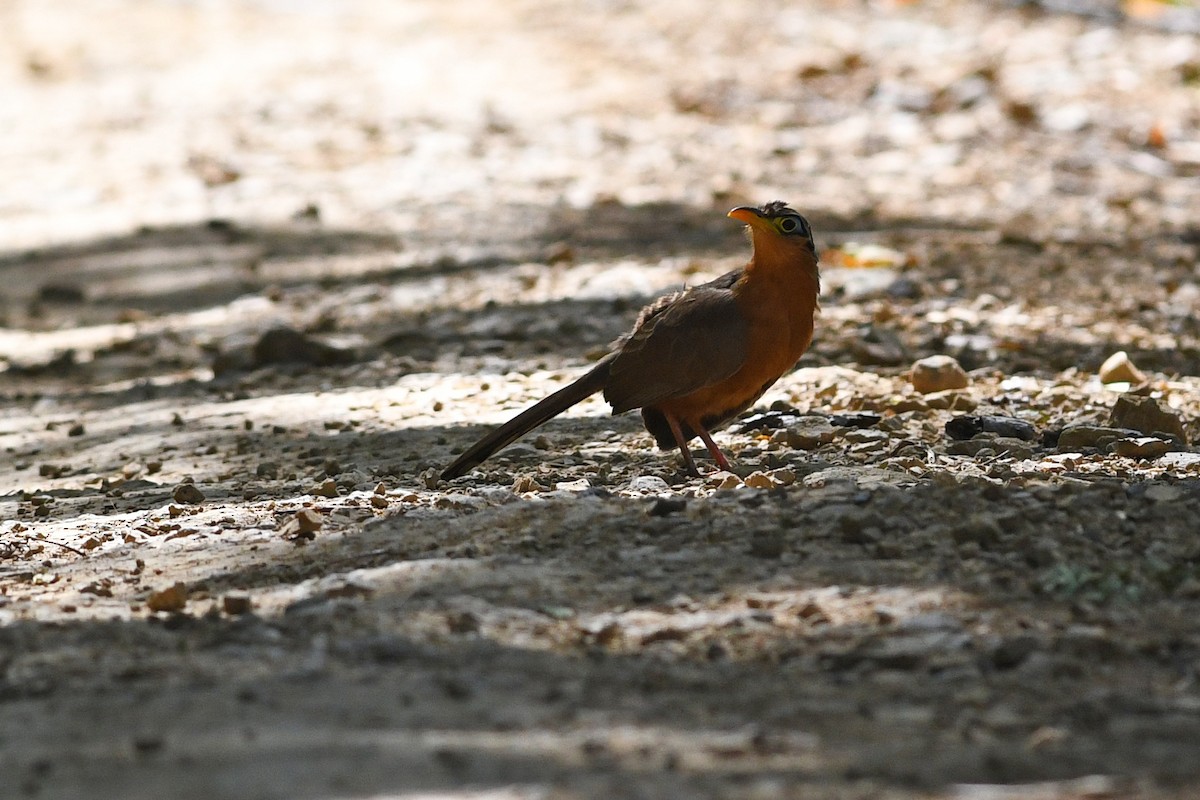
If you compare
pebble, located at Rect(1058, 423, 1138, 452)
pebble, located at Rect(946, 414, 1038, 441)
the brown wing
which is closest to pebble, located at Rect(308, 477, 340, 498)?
the brown wing

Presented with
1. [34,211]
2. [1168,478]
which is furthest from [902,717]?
[34,211]

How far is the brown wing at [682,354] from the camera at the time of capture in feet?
15.7

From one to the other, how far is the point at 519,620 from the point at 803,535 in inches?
31.4

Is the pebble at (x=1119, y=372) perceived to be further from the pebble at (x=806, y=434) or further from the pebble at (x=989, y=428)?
the pebble at (x=806, y=434)

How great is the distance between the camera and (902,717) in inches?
116

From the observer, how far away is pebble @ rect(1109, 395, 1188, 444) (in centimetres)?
505

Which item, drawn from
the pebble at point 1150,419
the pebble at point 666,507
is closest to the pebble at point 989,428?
the pebble at point 1150,419

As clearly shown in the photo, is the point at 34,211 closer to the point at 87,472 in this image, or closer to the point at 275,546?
the point at 87,472

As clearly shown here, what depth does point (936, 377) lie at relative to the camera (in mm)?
5809

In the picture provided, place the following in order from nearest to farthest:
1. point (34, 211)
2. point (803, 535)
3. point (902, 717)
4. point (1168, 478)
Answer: point (902, 717) → point (803, 535) → point (1168, 478) → point (34, 211)

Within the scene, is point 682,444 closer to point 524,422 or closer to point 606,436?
point 524,422

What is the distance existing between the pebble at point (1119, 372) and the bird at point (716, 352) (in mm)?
1562

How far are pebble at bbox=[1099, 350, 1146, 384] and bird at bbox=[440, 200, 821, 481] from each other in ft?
5.12

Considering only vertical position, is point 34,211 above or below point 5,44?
below
